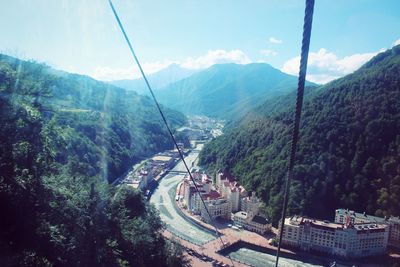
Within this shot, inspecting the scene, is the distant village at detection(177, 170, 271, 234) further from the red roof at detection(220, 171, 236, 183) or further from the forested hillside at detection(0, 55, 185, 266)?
the forested hillside at detection(0, 55, 185, 266)

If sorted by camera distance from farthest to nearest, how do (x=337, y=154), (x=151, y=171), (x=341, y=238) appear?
1. (x=151, y=171)
2. (x=337, y=154)
3. (x=341, y=238)

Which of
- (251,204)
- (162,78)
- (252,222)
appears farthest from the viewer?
(162,78)

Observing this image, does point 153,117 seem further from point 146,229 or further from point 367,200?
point 146,229

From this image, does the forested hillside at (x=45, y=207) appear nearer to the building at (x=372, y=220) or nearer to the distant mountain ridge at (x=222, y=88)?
the building at (x=372, y=220)

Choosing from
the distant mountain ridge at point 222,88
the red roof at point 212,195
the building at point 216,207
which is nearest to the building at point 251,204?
the building at point 216,207

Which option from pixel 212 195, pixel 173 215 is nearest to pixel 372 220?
pixel 212 195

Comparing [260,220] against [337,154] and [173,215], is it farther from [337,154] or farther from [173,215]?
[337,154]

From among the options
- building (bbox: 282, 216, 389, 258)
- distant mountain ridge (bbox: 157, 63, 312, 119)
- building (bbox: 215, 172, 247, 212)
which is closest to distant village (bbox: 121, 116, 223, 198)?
building (bbox: 215, 172, 247, 212)
